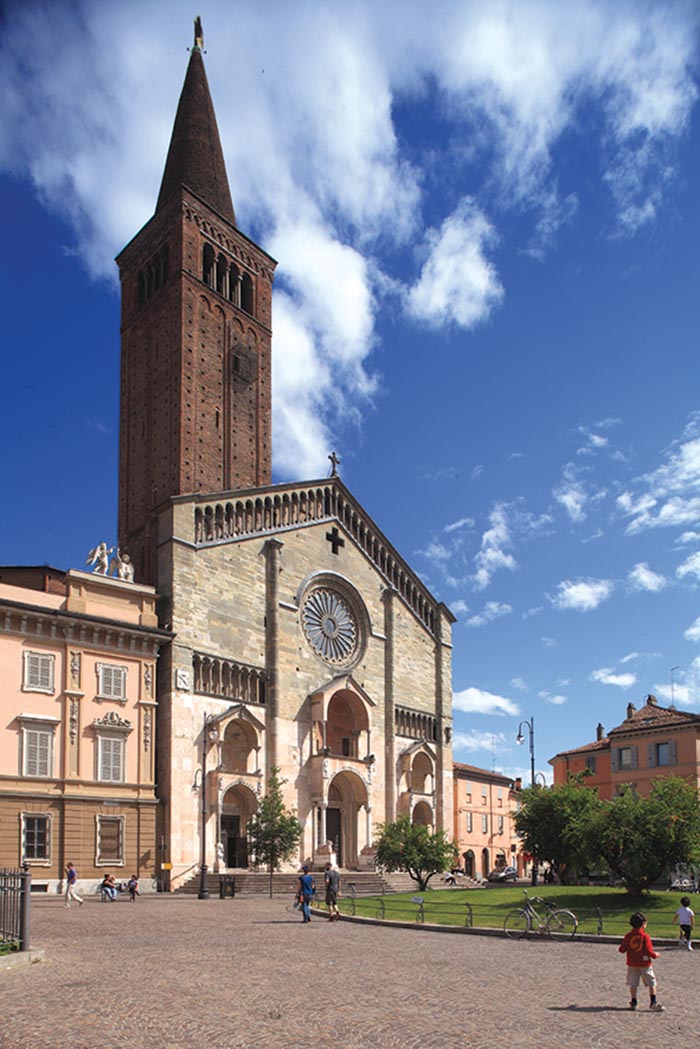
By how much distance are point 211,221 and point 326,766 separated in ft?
113

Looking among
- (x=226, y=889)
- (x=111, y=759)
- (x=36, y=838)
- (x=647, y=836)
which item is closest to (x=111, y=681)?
(x=111, y=759)

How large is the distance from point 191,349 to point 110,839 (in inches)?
1139

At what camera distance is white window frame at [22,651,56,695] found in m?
37.7

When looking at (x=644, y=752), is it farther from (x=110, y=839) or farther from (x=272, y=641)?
(x=110, y=839)

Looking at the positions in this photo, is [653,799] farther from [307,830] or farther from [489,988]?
[307,830]

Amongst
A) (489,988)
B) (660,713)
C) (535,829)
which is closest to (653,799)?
(535,829)

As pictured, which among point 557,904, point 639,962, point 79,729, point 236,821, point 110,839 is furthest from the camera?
point 236,821

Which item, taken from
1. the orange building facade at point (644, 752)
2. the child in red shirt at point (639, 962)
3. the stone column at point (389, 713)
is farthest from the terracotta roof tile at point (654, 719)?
the child in red shirt at point (639, 962)

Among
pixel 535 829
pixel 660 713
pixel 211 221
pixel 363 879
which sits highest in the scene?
pixel 211 221

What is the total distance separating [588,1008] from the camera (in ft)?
43.1

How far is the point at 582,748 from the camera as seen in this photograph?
69000 millimetres

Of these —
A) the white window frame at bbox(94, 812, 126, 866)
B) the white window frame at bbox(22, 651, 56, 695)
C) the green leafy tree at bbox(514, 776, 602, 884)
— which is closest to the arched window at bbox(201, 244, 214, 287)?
the white window frame at bbox(22, 651, 56, 695)

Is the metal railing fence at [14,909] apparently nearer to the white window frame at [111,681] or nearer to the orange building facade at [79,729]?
the orange building facade at [79,729]

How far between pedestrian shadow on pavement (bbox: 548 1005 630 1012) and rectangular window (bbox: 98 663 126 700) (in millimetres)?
29887
